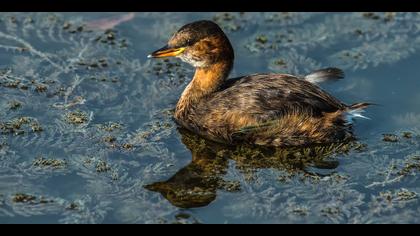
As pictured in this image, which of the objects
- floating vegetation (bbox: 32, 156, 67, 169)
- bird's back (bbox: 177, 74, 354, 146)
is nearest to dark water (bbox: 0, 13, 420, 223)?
floating vegetation (bbox: 32, 156, 67, 169)

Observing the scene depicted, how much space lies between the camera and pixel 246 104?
8.65 metres

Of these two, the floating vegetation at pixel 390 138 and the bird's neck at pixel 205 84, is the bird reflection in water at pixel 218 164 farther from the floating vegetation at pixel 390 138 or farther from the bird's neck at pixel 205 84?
the floating vegetation at pixel 390 138

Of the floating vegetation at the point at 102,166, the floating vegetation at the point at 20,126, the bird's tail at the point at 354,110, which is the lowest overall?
the floating vegetation at the point at 102,166

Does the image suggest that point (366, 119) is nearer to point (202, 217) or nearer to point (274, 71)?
point (274, 71)

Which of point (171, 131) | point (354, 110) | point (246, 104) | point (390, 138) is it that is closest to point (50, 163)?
point (171, 131)

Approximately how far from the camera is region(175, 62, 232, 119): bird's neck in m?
9.04

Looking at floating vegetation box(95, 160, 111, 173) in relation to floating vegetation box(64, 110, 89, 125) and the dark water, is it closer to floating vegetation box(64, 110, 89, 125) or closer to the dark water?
the dark water

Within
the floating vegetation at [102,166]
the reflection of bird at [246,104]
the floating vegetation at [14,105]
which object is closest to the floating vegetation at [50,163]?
the floating vegetation at [102,166]

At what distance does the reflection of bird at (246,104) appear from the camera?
28.2 feet

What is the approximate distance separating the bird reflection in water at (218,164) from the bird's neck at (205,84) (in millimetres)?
265

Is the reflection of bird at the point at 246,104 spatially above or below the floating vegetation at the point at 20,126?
above

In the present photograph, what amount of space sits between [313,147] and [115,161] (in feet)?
6.61

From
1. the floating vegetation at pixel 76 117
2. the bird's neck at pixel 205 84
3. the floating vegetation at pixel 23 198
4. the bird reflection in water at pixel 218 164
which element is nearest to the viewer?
the floating vegetation at pixel 23 198

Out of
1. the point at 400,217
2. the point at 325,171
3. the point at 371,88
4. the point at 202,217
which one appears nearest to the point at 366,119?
the point at 371,88
